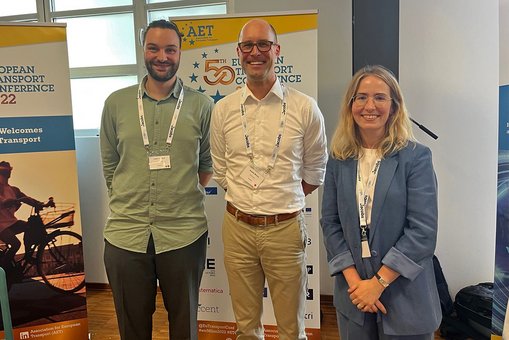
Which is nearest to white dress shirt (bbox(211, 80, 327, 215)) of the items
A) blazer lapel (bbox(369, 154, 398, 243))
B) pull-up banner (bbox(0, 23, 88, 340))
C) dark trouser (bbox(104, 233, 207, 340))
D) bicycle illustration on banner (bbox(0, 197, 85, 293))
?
dark trouser (bbox(104, 233, 207, 340))

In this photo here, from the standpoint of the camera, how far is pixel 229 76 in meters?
2.60

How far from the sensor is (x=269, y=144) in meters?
1.82

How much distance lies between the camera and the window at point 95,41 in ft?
12.1

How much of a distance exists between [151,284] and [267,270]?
57 centimetres

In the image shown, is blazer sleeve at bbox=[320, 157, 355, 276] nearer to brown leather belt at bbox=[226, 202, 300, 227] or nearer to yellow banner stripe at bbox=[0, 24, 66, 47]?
brown leather belt at bbox=[226, 202, 300, 227]

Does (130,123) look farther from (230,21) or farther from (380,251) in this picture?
(380,251)

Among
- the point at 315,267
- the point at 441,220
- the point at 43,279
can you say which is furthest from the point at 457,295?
the point at 43,279

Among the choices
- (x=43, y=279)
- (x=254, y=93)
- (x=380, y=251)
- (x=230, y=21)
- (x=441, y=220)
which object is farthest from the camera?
(x=441, y=220)

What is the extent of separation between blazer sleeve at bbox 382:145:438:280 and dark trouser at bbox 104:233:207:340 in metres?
0.95

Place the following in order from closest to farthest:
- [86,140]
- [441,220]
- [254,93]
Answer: [254,93]
[441,220]
[86,140]

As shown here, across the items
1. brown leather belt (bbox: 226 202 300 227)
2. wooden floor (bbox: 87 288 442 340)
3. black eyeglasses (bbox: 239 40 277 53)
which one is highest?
black eyeglasses (bbox: 239 40 277 53)

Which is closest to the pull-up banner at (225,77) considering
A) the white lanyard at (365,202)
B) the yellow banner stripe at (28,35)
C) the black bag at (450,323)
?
the yellow banner stripe at (28,35)

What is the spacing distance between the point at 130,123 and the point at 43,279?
4.97 ft

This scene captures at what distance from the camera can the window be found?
370cm
